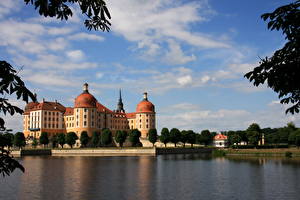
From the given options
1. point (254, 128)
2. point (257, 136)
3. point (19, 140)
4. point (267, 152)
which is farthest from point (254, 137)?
point (19, 140)

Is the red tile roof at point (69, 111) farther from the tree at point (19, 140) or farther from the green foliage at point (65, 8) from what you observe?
the green foliage at point (65, 8)

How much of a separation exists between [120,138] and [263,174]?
5951 centimetres

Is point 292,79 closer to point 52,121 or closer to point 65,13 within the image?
point 65,13

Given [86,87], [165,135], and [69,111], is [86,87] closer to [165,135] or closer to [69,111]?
[69,111]

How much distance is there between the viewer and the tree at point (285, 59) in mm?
6086

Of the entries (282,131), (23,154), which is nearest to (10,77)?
(23,154)

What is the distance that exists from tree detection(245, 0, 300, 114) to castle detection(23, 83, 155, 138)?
10145 centimetres

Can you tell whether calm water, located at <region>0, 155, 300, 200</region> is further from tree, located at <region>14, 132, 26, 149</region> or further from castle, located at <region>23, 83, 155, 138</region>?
castle, located at <region>23, 83, 155, 138</region>

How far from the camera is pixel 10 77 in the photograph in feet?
15.9

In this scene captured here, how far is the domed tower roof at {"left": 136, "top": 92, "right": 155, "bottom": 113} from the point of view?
117394mm

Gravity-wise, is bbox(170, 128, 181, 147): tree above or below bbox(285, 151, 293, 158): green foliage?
above

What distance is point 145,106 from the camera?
4665 inches

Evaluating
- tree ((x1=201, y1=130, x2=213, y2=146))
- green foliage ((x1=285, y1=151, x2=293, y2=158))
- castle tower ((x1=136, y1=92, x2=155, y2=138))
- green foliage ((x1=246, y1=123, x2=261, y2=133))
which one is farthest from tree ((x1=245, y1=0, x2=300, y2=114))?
castle tower ((x1=136, y1=92, x2=155, y2=138))

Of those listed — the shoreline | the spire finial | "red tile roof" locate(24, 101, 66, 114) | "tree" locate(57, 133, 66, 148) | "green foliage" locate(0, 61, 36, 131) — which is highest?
the spire finial
